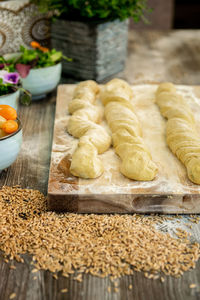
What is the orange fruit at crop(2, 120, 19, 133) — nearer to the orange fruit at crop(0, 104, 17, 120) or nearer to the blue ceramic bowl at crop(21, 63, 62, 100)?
the orange fruit at crop(0, 104, 17, 120)

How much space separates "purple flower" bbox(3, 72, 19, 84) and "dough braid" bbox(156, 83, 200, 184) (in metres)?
0.71

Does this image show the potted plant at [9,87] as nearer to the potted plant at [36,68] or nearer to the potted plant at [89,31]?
the potted plant at [36,68]

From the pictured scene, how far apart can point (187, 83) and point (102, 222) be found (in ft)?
4.68

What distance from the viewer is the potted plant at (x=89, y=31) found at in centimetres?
208

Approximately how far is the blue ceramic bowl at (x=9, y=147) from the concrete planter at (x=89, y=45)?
1.01 metres

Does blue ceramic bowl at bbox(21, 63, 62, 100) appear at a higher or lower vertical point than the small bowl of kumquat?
lower

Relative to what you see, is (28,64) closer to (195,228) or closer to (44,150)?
(44,150)

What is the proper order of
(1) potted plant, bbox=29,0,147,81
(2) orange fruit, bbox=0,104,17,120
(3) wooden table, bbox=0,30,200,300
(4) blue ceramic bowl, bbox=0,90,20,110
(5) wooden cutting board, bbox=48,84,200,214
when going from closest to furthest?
(3) wooden table, bbox=0,30,200,300, (5) wooden cutting board, bbox=48,84,200,214, (2) orange fruit, bbox=0,104,17,120, (4) blue ceramic bowl, bbox=0,90,20,110, (1) potted plant, bbox=29,0,147,81

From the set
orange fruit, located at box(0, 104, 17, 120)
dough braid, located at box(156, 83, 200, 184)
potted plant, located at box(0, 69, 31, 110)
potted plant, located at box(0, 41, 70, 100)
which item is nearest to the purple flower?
potted plant, located at box(0, 69, 31, 110)

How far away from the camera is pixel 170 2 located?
4250 mm

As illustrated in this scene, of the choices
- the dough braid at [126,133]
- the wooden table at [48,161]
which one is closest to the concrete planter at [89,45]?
the wooden table at [48,161]

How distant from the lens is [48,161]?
5.05 ft

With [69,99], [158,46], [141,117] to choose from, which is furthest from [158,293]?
[158,46]

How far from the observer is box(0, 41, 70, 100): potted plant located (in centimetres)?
190
